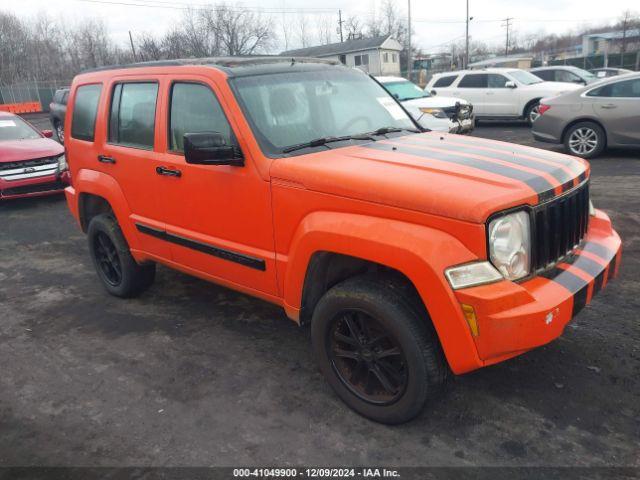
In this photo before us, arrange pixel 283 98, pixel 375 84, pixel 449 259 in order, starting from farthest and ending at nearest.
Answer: pixel 375 84
pixel 283 98
pixel 449 259

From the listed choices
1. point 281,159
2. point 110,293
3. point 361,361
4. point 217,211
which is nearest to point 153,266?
point 110,293

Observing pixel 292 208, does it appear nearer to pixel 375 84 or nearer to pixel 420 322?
pixel 420 322

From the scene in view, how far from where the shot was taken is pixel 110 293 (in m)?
5.05

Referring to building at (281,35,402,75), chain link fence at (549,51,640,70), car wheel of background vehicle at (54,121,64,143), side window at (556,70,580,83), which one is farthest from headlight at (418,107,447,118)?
building at (281,35,402,75)

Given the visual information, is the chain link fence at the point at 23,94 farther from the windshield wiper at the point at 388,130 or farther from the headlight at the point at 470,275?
the headlight at the point at 470,275

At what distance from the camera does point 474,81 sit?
15.6 m

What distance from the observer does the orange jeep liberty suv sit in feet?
8.18

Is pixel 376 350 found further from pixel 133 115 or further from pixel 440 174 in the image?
pixel 133 115

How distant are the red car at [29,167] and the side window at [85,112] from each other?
4.72m

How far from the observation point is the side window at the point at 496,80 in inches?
598

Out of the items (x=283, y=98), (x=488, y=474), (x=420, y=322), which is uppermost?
(x=283, y=98)

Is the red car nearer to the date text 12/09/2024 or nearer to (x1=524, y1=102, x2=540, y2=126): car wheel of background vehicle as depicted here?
the date text 12/09/2024

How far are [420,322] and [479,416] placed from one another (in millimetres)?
767

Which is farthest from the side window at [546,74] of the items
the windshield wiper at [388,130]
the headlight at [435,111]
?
the windshield wiper at [388,130]
